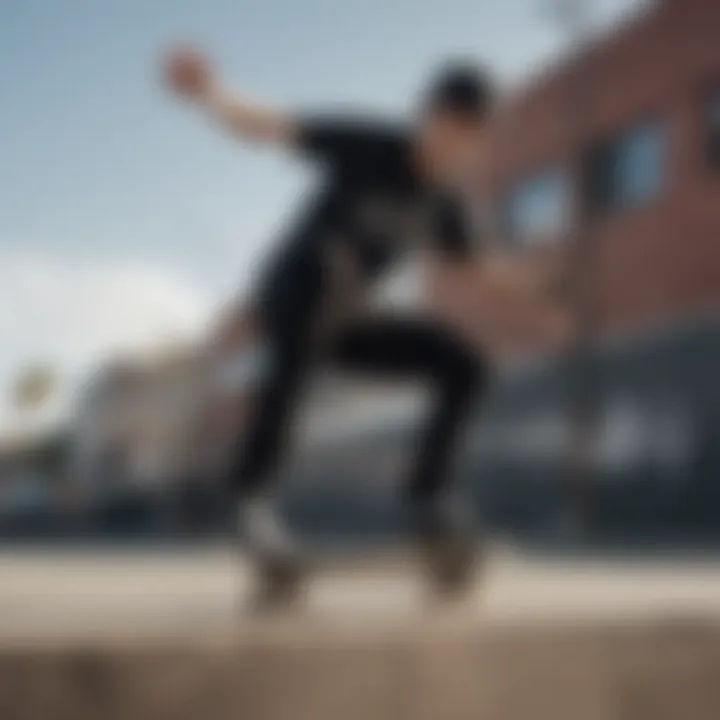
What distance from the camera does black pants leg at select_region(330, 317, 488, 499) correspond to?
2373 mm

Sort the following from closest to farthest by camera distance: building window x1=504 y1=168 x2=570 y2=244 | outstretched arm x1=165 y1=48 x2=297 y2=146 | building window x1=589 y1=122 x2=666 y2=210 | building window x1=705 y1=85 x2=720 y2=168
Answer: outstretched arm x1=165 y1=48 x2=297 y2=146 → building window x1=705 y1=85 x2=720 y2=168 → building window x1=589 y1=122 x2=666 y2=210 → building window x1=504 y1=168 x2=570 y2=244

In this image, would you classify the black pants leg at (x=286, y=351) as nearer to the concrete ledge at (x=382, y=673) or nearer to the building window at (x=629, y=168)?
the concrete ledge at (x=382, y=673)

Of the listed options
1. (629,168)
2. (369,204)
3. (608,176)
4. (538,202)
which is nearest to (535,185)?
(538,202)

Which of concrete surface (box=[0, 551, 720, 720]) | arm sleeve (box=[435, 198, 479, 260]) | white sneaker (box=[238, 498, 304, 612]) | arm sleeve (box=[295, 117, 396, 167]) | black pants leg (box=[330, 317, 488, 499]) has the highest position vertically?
arm sleeve (box=[295, 117, 396, 167])

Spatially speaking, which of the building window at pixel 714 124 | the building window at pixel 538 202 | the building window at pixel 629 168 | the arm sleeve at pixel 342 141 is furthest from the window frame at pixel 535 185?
the arm sleeve at pixel 342 141

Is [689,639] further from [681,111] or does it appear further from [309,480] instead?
[681,111]

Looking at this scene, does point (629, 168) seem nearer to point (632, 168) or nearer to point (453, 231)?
point (632, 168)

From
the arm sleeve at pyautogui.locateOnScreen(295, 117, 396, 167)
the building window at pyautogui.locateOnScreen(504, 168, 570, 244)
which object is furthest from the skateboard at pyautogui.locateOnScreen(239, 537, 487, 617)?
the building window at pyautogui.locateOnScreen(504, 168, 570, 244)

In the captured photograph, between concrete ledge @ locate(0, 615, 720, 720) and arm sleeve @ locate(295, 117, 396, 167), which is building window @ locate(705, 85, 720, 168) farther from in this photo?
concrete ledge @ locate(0, 615, 720, 720)

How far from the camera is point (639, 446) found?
20.0 m

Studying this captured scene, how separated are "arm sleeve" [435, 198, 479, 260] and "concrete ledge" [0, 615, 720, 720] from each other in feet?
3.42

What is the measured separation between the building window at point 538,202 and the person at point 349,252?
59.2ft

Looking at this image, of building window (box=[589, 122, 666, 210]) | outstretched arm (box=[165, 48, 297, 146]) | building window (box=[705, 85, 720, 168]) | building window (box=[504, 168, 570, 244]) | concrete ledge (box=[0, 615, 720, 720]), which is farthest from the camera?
building window (box=[504, 168, 570, 244])

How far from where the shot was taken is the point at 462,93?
7.87 feet
